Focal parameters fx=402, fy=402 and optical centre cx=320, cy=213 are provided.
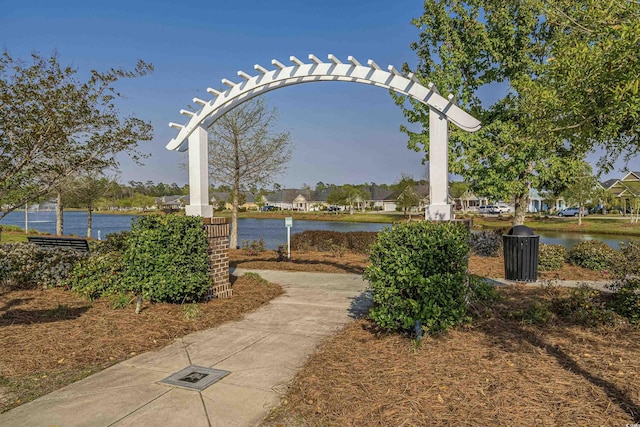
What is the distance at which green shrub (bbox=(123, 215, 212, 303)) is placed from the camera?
580 centimetres

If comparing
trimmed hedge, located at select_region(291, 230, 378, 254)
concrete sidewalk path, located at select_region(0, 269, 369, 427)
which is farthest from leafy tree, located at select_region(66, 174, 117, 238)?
concrete sidewalk path, located at select_region(0, 269, 369, 427)

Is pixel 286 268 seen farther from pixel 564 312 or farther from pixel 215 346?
pixel 564 312

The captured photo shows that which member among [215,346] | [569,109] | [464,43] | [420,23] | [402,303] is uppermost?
[420,23]

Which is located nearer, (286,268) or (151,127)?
(151,127)

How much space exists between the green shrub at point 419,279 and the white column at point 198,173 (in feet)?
11.2

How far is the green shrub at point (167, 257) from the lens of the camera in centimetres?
580

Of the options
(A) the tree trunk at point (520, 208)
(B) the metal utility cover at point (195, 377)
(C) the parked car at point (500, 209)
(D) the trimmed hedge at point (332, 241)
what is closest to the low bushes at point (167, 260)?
(B) the metal utility cover at point (195, 377)

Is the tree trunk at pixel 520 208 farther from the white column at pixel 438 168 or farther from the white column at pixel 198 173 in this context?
the white column at pixel 198 173

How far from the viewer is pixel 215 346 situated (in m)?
4.48

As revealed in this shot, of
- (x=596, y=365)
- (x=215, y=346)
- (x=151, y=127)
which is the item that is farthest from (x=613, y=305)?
(x=151, y=127)

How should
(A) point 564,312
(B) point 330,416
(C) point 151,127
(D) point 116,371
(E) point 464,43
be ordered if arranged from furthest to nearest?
(E) point 464,43, (C) point 151,127, (A) point 564,312, (D) point 116,371, (B) point 330,416

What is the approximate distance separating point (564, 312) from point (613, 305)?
67cm

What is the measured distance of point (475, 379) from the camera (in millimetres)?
3334

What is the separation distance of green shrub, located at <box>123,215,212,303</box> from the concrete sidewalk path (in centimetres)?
103
